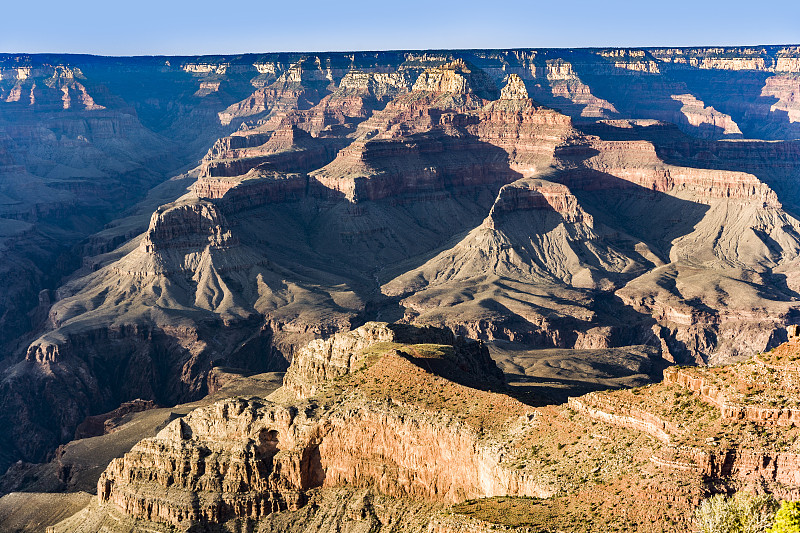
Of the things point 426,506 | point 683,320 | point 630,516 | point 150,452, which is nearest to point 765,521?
point 630,516

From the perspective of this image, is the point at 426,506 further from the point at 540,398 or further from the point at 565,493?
the point at 540,398

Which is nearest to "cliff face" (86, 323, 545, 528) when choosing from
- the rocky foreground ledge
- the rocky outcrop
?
the rocky foreground ledge

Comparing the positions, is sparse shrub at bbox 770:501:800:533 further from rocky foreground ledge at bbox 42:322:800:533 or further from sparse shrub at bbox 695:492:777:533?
rocky foreground ledge at bbox 42:322:800:533

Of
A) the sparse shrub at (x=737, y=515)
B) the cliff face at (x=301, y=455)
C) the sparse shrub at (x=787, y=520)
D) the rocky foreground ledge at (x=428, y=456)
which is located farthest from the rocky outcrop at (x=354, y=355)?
the sparse shrub at (x=787, y=520)

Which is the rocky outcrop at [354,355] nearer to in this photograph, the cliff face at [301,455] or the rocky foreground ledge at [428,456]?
the rocky foreground ledge at [428,456]

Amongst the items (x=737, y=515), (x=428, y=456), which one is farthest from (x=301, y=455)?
(x=737, y=515)

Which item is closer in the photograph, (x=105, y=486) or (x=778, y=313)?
(x=105, y=486)
